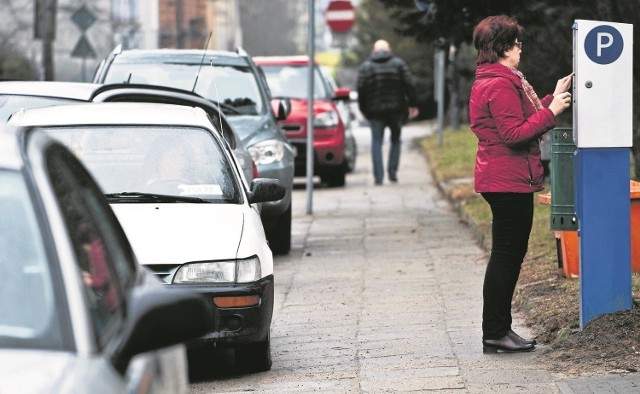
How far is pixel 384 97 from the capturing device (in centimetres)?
2033

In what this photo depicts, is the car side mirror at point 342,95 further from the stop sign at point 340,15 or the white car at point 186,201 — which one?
the stop sign at point 340,15

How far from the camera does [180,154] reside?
8445 millimetres

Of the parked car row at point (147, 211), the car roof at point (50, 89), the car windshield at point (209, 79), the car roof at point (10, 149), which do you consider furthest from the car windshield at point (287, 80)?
the car roof at point (10, 149)

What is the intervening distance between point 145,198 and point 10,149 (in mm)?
4246

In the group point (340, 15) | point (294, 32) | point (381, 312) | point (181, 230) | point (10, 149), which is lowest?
point (381, 312)

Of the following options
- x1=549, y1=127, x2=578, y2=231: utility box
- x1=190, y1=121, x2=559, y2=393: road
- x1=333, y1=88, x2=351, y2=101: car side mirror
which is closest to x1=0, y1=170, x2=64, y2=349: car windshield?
x1=190, y1=121, x2=559, y2=393: road

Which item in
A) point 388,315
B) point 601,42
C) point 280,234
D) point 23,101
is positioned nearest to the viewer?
point 601,42

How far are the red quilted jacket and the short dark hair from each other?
2.0 inches

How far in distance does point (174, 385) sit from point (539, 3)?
988 cm

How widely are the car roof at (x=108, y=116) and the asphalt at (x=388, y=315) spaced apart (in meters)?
1.33

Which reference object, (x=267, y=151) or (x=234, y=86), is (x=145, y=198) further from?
(x=234, y=86)

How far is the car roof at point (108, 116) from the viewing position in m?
8.49

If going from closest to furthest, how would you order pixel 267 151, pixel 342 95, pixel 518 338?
pixel 518 338
pixel 267 151
pixel 342 95

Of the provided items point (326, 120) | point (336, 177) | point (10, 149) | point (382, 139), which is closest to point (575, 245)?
point (10, 149)
